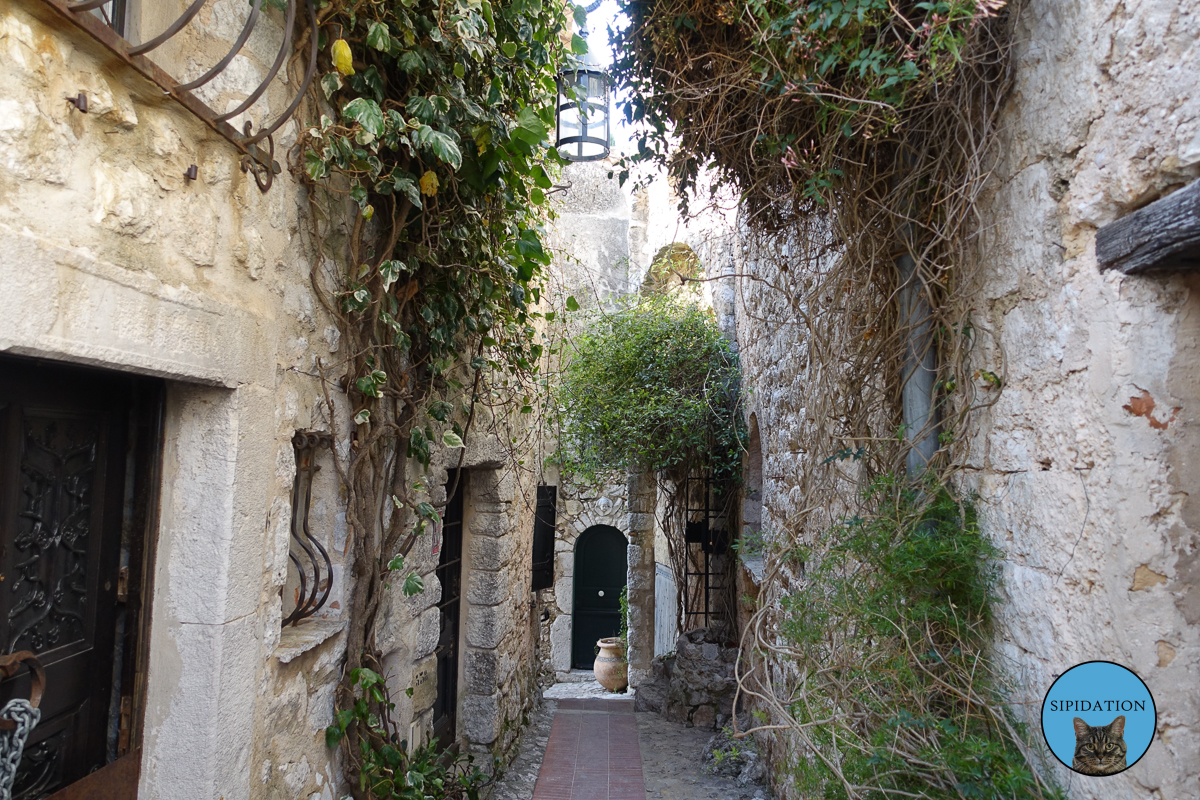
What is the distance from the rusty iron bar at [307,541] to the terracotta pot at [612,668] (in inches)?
285

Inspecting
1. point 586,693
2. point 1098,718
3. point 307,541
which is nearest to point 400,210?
point 307,541

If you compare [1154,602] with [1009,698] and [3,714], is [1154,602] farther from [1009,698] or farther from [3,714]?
[3,714]

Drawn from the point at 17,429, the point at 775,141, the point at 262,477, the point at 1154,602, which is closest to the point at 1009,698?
the point at 1154,602

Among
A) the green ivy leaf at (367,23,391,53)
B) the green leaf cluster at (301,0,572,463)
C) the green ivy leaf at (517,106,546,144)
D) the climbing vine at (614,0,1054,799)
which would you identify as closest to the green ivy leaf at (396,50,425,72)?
the green leaf cluster at (301,0,572,463)

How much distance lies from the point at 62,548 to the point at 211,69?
1.16 m

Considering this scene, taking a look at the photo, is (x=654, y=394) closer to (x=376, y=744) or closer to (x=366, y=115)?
(x=376, y=744)

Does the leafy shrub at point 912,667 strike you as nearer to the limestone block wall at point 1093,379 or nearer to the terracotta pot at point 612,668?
the limestone block wall at point 1093,379

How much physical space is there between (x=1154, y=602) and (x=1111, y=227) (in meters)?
0.75

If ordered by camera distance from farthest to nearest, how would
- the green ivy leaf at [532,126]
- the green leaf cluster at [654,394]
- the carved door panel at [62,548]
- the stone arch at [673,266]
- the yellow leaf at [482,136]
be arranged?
the stone arch at [673,266] → the green leaf cluster at [654,394] → the green ivy leaf at [532,126] → the yellow leaf at [482,136] → the carved door panel at [62,548]

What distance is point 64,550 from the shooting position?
166 centimetres

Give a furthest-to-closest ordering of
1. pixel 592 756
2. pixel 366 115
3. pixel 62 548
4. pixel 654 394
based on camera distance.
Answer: pixel 654 394 < pixel 592 756 < pixel 366 115 < pixel 62 548

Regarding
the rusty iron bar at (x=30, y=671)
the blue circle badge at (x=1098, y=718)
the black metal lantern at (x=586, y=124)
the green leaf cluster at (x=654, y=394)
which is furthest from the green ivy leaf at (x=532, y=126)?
the green leaf cluster at (x=654, y=394)

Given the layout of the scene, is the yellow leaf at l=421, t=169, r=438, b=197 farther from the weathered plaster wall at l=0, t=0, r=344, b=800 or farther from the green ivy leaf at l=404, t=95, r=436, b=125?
the weathered plaster wall at l=0, t=0, r=344, b=800

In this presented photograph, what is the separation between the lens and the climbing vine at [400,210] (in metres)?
2.19
